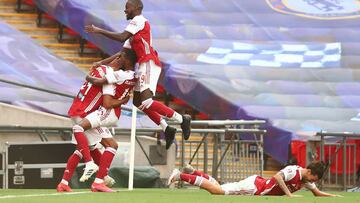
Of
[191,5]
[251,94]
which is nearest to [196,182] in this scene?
[251,94]

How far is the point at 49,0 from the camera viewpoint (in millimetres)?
26719

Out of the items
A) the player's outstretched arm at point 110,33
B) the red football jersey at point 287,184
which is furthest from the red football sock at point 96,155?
the red football jersey at point 287,184

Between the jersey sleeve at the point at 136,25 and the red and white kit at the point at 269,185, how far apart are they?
7.16 ft

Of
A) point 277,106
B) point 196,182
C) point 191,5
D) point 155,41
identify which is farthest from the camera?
point 191,5

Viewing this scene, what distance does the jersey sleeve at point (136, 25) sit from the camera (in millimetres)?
12497

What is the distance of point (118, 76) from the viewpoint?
40.8 feet

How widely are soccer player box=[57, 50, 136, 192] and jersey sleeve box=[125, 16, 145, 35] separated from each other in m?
0.29

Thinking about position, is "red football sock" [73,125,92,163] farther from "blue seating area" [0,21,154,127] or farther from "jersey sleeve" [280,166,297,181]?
"blue seating area" [0,21,154,127]

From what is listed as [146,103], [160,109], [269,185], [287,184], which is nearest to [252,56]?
[269,185]

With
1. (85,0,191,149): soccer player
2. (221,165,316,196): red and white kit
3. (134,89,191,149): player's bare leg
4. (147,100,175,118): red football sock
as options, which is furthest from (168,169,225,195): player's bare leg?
(85,0,191,149): soccer player

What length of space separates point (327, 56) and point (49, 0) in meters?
6.69

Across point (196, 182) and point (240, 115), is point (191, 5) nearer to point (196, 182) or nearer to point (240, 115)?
point (240, 115)

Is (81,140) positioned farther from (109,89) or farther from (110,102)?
(109,89)

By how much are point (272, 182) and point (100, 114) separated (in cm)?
221
